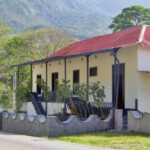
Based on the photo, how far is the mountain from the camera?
11112 cm

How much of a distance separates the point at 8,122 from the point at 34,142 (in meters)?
5.83

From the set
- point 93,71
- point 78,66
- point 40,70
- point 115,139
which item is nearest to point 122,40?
point 93,71

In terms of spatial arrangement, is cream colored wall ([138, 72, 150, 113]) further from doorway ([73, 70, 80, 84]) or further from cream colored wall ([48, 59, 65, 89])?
cream colored wall ([48, 59, 65, 89])

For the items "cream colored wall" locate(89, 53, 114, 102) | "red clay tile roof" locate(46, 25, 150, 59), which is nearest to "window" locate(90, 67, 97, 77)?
"cream colored wall" locate(89, 53, 114, 102)

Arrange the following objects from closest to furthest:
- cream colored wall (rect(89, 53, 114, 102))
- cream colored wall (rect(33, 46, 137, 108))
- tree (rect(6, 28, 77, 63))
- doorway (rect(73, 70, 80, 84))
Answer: cream colored wall (rect(33, 46, 137, 108)) < cream colored wall (rect(89, 53, 114, 102)) < doorway (rect(73, 70, 80, 84)) < tree (rect(6, 28, 77, 63))

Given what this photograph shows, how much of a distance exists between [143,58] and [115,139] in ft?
20.6

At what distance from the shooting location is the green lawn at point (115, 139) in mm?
11094

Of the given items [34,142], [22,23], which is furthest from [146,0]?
[34,142]

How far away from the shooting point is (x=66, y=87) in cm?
1748

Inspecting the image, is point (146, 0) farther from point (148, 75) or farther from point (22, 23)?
point (148, 75)

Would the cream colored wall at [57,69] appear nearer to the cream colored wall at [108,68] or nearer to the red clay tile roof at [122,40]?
the cream colored wall at [108,68]

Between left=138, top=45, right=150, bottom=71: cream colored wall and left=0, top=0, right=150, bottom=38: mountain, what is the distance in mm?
74748

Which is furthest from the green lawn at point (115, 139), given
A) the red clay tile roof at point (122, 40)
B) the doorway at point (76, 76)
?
the doorway at point (76, 76)

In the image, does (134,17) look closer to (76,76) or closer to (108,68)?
(76,76)
